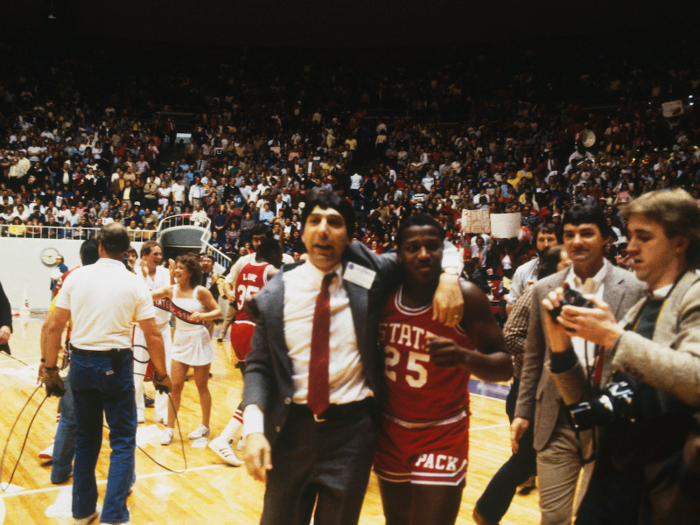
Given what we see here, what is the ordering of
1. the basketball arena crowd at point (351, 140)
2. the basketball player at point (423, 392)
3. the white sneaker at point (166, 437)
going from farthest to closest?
the basketball arena crowd at point (351, 140) < the white sneaker at point (166, 437) < the basketball player at point (423, 392)

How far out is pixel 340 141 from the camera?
70.4 feet

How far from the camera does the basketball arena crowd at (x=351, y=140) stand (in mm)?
14211

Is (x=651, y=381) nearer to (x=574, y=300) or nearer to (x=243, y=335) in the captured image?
(x=574, y=300)

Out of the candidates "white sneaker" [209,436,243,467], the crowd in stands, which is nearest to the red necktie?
"white sneaker" [209,436,243,467]

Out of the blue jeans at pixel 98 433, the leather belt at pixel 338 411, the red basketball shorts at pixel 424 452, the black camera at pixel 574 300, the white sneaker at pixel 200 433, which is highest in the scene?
the black camera at pixel 574 300

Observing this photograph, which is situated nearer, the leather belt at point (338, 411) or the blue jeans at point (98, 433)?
the leather belt at point (338, 411)

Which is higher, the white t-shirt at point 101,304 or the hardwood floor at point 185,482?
the white t-shirt at point 101,304

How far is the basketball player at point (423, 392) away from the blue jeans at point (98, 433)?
6.79 ft

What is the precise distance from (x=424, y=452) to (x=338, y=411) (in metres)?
0.39

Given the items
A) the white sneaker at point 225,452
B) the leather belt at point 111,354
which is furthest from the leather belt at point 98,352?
the white sneaker at point 225,452

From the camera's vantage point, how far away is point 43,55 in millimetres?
24078

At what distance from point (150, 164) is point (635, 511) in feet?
67.4

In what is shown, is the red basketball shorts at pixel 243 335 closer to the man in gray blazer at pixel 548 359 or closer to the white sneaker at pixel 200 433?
the white sneaker at pixel 200 433

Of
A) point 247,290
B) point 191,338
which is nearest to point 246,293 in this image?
point 247,290
